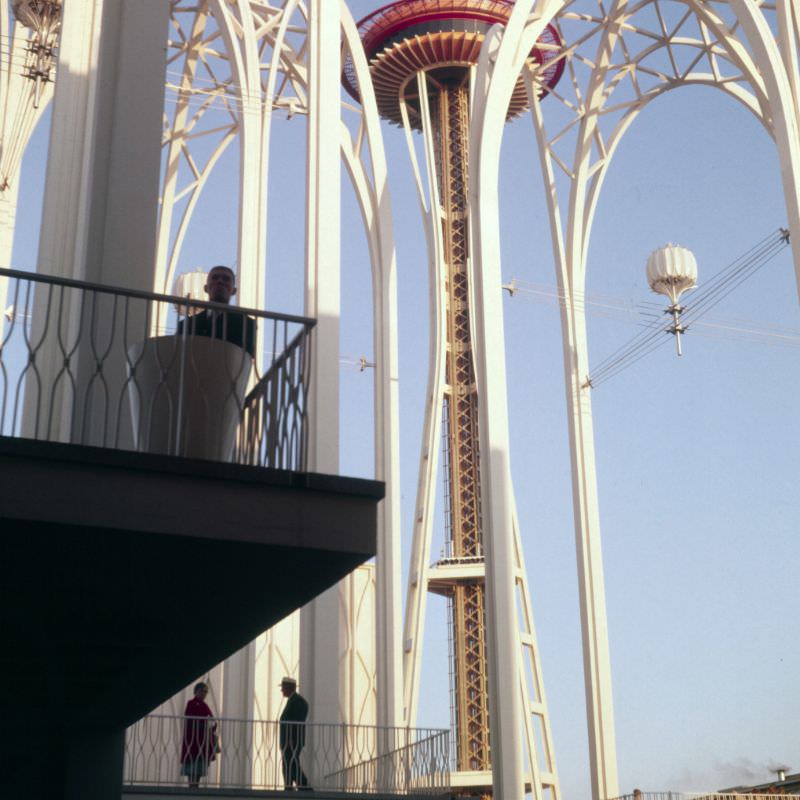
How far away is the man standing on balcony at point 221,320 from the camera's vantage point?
7.75m

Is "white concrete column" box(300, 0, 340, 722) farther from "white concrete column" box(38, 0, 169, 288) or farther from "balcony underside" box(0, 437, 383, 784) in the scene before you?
"balcony underside" box(0, 437, 383, 784)

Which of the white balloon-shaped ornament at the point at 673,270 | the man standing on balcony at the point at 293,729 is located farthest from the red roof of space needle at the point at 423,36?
the man standing on balcony at the point at 293,729

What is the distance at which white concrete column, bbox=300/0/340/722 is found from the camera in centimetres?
1320

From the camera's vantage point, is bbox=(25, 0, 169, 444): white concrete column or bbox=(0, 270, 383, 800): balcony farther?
bbox=(25, 0, 169, 444): white concrete column

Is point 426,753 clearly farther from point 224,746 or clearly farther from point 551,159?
point 551,159

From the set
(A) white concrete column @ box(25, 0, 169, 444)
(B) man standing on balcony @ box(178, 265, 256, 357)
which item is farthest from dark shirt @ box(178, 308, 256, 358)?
(A) white concrete column @ box(25, 0, 169, 444)

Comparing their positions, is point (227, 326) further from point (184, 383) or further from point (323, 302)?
point (323, 302)

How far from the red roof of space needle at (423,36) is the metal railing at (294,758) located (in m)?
22.5

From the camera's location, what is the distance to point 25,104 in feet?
74.7

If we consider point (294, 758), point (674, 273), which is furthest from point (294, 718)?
point (674, 273)

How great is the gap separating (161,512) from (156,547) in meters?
0.23

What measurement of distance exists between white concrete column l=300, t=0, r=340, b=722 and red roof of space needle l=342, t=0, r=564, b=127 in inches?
819

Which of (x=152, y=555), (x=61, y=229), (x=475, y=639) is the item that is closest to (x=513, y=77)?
(x=61, y=229)

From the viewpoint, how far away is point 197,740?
14.5 metres
